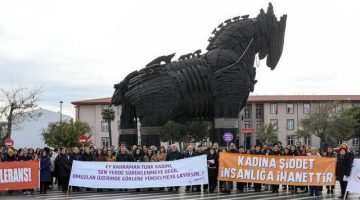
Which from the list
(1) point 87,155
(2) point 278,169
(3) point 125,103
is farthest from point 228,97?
(1) point 87,155

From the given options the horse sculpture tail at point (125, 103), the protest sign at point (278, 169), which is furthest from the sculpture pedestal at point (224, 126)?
the protest sign at point (278, 169)

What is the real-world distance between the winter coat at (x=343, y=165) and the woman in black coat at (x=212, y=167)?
376 cm

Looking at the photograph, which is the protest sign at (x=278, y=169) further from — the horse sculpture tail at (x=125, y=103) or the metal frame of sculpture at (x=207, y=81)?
the horse sculpture tail at (x=125, y=103)

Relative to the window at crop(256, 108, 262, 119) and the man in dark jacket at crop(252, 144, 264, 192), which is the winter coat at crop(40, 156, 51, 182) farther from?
the window at crop(256, 108, 262, 119)

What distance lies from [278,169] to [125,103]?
8.92 meters

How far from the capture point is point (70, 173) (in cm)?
1936

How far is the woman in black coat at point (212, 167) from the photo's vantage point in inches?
739

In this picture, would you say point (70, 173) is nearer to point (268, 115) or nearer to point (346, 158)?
point (346, 158)

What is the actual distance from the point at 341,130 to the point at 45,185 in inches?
2412

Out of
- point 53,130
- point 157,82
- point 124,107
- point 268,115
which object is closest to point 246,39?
point 157,82

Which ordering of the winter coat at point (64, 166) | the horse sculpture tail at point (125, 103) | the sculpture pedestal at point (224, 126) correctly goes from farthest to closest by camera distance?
the horse sculpture tail at point (125, 103) < the sculpture pedestal at point (224, 126) < the winter coat at point (64, 166)

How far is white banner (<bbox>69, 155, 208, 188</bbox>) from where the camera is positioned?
18609mm

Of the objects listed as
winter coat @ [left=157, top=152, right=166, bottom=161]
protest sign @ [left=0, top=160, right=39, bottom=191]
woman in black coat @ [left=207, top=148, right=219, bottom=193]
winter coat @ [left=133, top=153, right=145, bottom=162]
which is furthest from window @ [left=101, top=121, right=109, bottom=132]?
woman in black coat @ [left=207, top=148, right=219, bottom=193]

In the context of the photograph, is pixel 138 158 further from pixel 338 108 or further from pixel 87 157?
pixel 338 108
